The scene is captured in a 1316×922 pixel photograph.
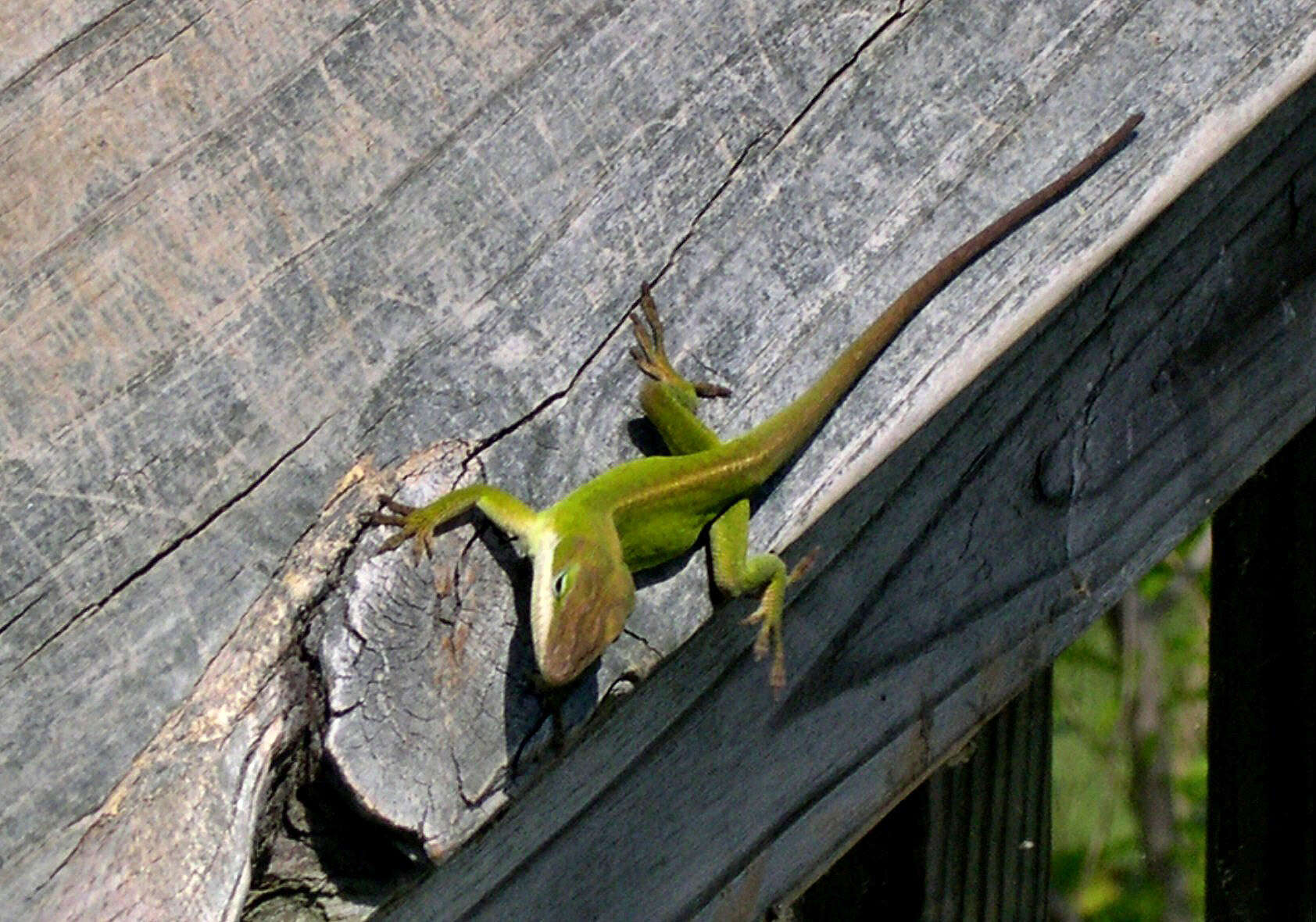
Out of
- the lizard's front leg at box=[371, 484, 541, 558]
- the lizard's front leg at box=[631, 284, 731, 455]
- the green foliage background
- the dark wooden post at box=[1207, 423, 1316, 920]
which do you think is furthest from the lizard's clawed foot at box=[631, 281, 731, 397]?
the green foliage background

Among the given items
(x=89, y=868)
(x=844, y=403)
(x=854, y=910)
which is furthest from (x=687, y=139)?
(x=854, y=910)

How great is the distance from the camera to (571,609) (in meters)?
1.41

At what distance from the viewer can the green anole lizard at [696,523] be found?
1.25m

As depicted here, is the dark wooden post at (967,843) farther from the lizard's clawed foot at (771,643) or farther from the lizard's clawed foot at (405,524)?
the lizard's clawed foot at (405,524)

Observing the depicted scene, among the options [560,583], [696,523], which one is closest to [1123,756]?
[696,523]

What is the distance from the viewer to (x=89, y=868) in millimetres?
1041

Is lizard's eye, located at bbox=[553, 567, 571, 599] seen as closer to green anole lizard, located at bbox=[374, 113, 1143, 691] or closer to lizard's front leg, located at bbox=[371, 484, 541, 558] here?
green anole lizard, located at bbox=[374, 113, 1143, 691]

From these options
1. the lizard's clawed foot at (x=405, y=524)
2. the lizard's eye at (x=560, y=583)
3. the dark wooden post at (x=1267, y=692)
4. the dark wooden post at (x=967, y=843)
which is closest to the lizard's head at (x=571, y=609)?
→ the lizard's eye at (x=560, y=583)

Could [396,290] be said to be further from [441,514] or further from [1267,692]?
[1267,692]

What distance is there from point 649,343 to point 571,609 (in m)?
0.25

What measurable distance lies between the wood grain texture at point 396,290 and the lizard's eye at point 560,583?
12 centimetres

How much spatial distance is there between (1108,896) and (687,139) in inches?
214

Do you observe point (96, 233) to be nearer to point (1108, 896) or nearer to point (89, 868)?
point (89, 868)

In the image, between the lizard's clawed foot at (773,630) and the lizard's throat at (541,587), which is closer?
the lizard's throat at (541,587)
